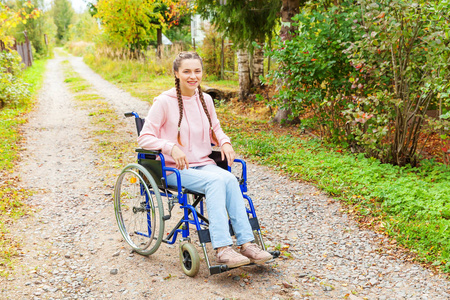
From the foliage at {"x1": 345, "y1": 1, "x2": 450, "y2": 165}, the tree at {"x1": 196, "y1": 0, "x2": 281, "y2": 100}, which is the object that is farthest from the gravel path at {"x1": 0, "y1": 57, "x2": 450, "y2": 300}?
the tree at {"x1": 196, "y1": 0, "x2": 281, "y2": 100}

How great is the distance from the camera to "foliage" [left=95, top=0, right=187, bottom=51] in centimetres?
1755

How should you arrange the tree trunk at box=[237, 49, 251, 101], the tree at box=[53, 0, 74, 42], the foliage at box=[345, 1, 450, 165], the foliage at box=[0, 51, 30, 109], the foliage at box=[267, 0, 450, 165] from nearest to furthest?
the foliage at box=[345, 1, 450, 165] < the foliage at box=[267, 0, 450, 165] < the foliage at box=[0, 51, 30, 109] < the tree trunk at box=[237, 49, 251, 101] < the tree at box=[53, 0, 74, 42]

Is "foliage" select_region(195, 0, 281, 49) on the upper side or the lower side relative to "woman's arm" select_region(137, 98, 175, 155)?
upper

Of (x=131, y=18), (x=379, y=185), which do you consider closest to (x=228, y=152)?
(x=379, y=185)

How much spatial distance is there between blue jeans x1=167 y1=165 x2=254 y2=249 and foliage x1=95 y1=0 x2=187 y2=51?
14.6m

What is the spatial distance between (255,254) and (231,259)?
19 cm

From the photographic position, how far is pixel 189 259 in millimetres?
2992

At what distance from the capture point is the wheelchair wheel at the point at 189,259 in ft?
9.47

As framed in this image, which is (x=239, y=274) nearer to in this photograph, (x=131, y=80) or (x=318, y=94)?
(x=318, y=94)

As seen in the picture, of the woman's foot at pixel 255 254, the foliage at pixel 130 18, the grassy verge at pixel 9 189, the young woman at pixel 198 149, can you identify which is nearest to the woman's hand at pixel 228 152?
the young woman at pixel 198 149

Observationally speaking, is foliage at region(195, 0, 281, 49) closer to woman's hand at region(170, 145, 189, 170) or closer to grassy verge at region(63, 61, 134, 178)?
grassy verge at region(63, 61, 134, 178)

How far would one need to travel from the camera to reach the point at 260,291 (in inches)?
111

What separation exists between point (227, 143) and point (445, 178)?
9.41 feet

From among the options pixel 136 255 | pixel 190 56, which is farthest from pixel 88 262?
pixel 190 56
